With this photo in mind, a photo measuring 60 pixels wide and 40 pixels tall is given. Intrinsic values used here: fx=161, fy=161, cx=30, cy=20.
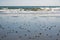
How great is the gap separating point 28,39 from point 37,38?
390mm

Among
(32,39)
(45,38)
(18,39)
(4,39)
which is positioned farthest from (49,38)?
(4,39)

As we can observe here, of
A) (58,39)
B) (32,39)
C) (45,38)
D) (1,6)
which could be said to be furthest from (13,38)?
(1,6)

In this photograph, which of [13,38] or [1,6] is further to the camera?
[1,6]

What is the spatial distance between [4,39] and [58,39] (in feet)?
6.78

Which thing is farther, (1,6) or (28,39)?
(1,6)

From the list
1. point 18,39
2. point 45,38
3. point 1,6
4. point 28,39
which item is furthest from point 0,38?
point 1,6

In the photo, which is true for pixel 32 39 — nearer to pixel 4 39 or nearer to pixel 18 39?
pixel 18 39

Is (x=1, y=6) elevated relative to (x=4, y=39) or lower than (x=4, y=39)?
lower

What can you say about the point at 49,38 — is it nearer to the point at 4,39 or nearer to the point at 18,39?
the point at 18,39

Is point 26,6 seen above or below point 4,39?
below

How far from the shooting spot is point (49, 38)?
641 centimetres

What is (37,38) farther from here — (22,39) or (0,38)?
(0,38)

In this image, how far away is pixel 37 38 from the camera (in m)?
6.38

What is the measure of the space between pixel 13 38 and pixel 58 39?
5.82 ft
